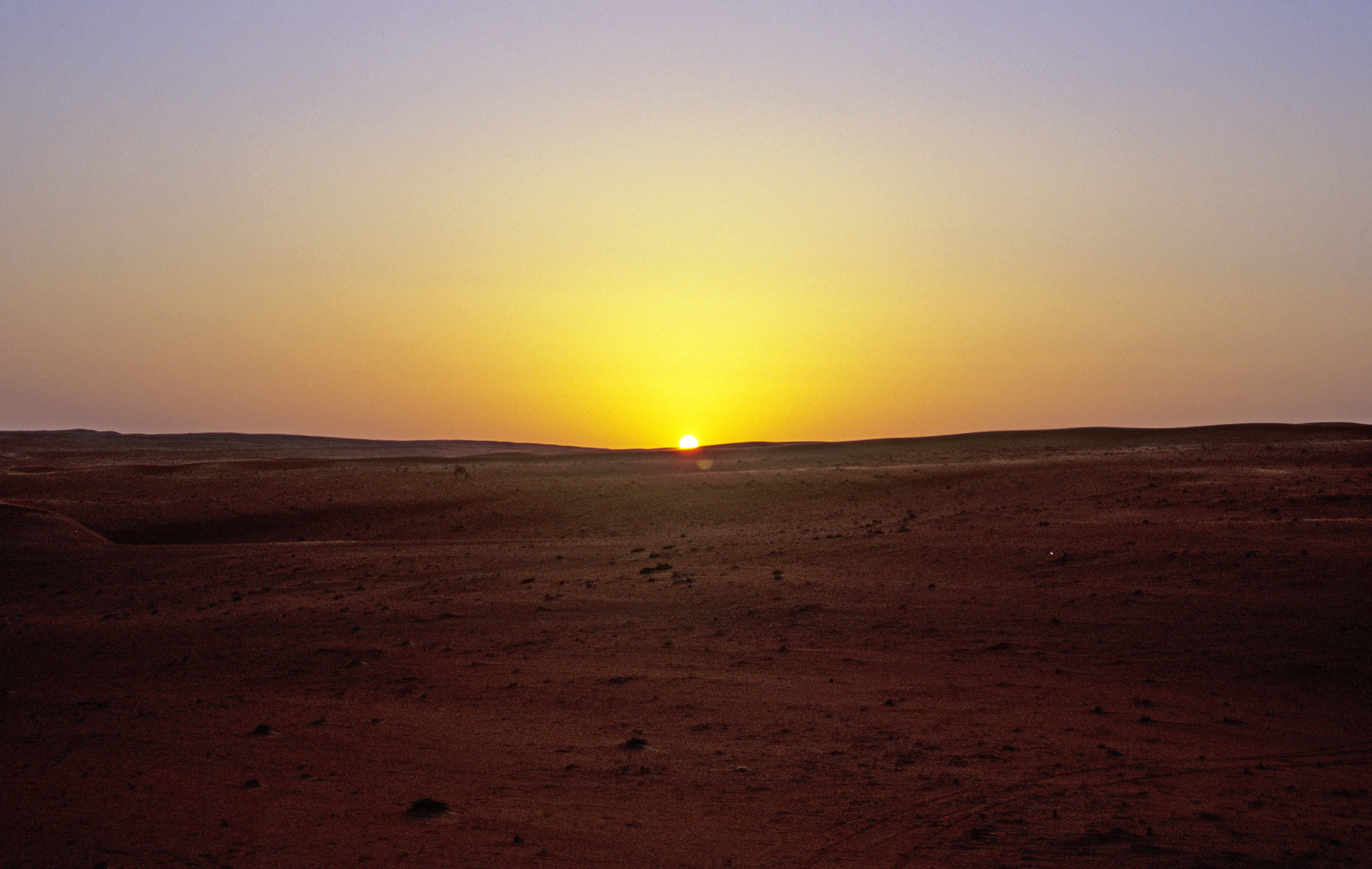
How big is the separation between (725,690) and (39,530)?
55.3 feet

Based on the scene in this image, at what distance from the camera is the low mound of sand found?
20.4 m

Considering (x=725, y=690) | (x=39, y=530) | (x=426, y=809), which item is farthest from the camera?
(x=39, y=530)

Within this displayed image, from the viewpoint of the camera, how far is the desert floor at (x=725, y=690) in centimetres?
677

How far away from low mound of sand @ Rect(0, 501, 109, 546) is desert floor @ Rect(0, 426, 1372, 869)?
112 millimetres

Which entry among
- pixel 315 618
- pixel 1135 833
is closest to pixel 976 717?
pixel 1135 833

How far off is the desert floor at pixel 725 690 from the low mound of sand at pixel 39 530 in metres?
0.11

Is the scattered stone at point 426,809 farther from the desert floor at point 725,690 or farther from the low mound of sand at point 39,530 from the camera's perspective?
the low mound of sand at point 39,530

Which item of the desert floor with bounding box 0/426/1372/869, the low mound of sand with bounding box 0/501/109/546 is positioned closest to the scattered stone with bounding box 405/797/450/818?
the desert floor with bounding box 0/426/1372/869

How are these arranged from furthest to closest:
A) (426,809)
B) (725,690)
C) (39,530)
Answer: (39,530)
(725,690)
(426,809)

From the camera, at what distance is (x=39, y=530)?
833 inches

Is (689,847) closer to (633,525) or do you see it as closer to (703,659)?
(703,659)

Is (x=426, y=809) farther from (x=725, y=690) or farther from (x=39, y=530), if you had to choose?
(x=39, y=530)

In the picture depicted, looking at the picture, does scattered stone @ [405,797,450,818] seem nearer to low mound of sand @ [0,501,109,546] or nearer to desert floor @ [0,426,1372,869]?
desert floor @ [0,426,1372,869]

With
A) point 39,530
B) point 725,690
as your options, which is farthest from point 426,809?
point 39,530
